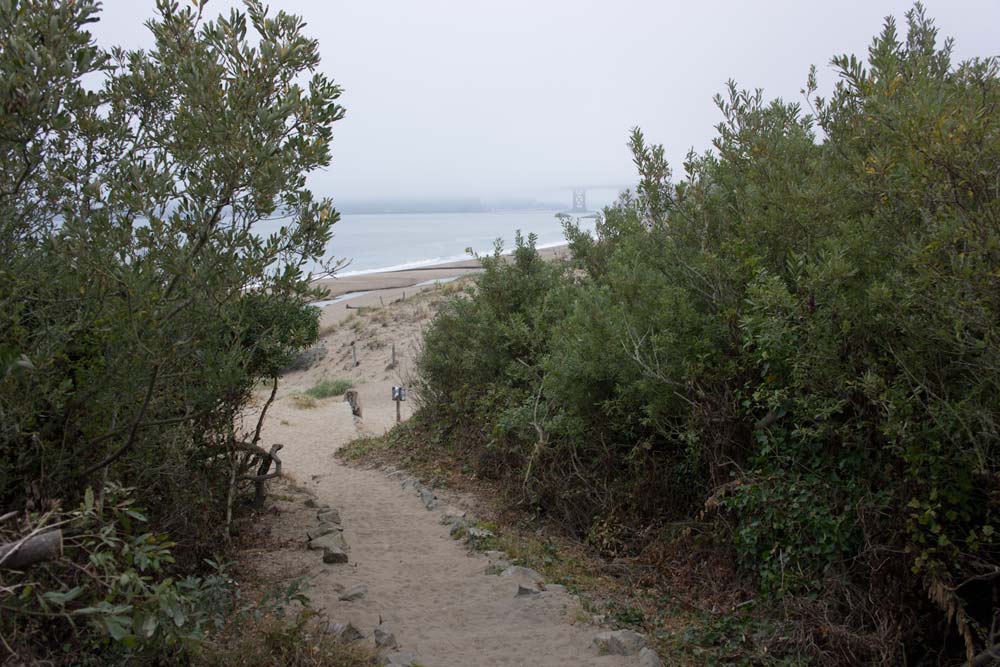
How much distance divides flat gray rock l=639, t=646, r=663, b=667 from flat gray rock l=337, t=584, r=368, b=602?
234 cm

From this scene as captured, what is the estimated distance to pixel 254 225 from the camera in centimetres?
371

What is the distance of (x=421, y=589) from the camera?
20.4 feet

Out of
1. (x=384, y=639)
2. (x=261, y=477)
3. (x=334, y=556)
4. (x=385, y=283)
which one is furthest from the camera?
(x=385, y=283)

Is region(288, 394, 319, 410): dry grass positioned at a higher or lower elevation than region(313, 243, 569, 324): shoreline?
lower

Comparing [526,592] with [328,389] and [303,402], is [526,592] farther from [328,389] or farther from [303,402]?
[328,389]

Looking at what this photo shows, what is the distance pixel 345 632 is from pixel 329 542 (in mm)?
2389

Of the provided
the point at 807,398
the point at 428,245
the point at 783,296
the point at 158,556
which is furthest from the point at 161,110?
the point at 428,245

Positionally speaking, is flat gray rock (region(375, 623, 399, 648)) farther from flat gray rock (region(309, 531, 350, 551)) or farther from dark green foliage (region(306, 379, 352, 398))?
dark green foliage (region(306, 379, 352, 398))

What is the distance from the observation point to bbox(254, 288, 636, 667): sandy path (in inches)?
197

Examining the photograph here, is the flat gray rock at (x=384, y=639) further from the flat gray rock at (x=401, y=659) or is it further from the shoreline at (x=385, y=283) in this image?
the shoreline at (x=385, y=283)

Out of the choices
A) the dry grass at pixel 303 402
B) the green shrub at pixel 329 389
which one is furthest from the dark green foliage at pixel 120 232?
the green shrub at pixel 329 389

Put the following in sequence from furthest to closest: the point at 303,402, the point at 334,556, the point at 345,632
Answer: the point at 303,402
the point at 334,556
the point at 345,632

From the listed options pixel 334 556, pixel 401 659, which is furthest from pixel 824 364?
pixel 334 556

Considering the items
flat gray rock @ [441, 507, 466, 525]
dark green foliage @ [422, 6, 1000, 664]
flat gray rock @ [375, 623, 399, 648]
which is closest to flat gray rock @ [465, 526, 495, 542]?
flat gray rock @ [441, 507, 466, 525]
